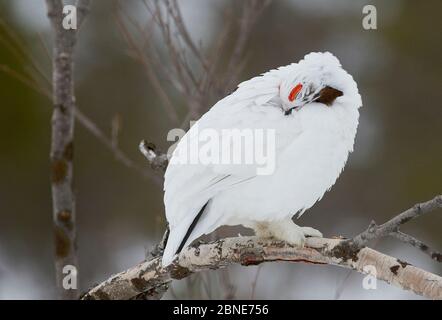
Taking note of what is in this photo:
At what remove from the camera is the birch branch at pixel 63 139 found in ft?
8.48

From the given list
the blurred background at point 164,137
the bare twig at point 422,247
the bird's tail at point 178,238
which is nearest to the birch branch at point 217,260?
the bird's tail at point 178,238

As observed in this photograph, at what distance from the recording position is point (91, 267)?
20.0 feet

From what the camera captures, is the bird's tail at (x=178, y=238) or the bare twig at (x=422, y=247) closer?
the bare twig at (x=422, y=247)

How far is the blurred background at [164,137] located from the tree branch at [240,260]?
11.6 ft

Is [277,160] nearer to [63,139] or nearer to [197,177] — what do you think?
[197,177]

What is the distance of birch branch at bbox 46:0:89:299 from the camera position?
259 centimetres

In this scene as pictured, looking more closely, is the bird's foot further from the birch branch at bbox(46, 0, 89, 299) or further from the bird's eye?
the birch branch at bbox(46, 0, 89, 299)

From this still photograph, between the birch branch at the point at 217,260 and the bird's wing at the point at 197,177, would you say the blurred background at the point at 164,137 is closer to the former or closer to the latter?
the birch branch at the point at 217,260

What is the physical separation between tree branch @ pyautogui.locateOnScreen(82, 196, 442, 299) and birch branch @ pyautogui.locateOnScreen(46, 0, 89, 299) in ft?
0.58

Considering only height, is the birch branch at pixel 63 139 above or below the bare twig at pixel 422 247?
above

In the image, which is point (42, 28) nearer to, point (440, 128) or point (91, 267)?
point (91, 267)

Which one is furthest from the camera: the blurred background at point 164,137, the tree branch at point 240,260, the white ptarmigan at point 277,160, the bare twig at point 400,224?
the blurred background at point 164,137

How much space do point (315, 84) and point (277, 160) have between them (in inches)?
8.9

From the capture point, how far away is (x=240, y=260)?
238 cm
